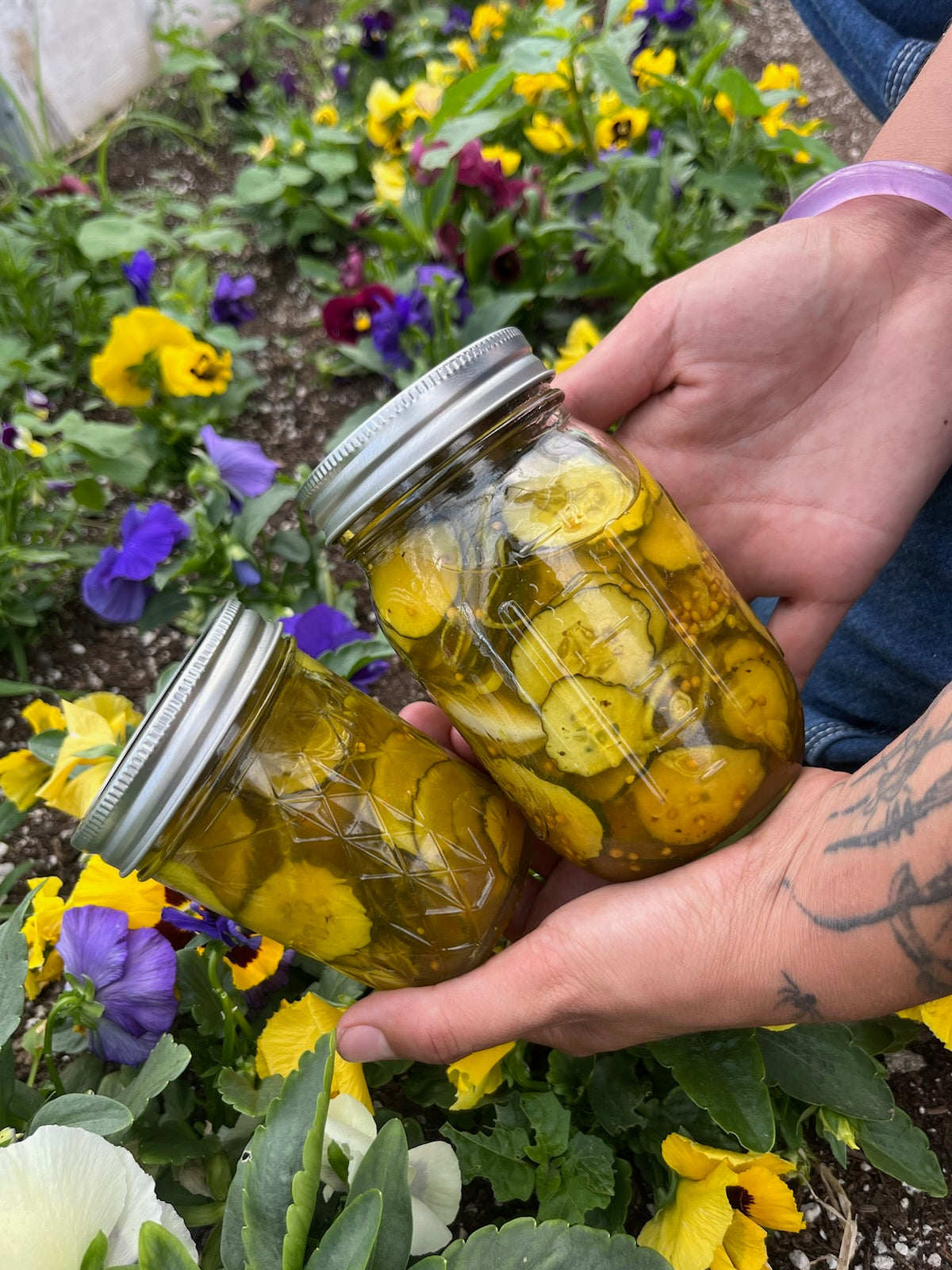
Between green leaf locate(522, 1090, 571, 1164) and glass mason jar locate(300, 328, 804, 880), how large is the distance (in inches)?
7.9

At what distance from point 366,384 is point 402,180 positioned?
16.8 inches

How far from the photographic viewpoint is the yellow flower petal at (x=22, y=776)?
102 cm

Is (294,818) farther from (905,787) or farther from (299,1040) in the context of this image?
(905,787)

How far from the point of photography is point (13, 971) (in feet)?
2.29

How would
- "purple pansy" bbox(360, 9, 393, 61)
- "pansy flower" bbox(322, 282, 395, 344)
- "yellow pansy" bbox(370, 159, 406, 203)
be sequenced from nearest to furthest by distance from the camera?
1. "pansy flower" bbox(322, 282, 395, 344)
2. "yellow pansy" bbox(370, 159, 406, 203)
3. "purple pansy" bbox(360, 9, 393, 61)

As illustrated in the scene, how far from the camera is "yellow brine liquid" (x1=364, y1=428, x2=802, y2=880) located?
0.71 m

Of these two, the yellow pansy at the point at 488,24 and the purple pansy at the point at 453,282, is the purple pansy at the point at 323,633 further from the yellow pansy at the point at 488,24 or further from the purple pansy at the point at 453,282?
the yellow pansy at the point at 488,24

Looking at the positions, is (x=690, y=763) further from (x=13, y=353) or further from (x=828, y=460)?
(x=13, y=353)

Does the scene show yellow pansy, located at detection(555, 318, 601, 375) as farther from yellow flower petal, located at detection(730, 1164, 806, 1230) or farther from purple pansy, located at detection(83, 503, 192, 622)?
yellow flower petal, located at detection(730, 1164, 806, 1230)

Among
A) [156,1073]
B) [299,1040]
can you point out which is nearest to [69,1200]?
[156,1073]

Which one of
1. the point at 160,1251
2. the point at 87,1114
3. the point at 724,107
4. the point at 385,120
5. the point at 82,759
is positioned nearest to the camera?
the point at 160,1251

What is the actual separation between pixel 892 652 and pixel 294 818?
2.31ft

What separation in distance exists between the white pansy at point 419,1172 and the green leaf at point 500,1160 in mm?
30

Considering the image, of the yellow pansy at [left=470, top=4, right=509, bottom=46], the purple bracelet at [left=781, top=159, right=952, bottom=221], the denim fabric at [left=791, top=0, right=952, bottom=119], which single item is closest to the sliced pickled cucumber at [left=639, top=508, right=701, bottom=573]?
the purple bracelet at [left=781, top=159, right=952, bottom=221]
